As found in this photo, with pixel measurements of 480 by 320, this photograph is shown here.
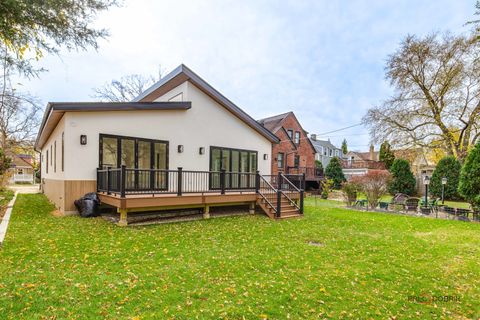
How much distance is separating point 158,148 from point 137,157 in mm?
862

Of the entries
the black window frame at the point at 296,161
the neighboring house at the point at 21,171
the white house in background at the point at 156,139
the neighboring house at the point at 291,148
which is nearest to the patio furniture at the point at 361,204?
the white house in background at the point at 156,139

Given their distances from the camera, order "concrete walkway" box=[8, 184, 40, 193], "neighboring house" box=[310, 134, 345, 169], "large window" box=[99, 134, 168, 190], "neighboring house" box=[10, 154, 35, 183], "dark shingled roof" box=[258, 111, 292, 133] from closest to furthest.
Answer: "large window" box=[99, 134, 168, 190]
"concrete walkway" box=[8, 184, 40, 193]
"dark shingled roof" box=[258, 111, 292, 133]
"neighboring house" box=[10, 154, 35, 183]
"neighboring house" box=[310, 134, 345, 169]

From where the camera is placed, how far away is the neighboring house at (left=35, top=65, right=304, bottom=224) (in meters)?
8.48

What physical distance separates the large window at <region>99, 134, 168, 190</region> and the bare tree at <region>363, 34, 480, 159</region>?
56.4 ft

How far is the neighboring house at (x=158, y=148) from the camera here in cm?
848

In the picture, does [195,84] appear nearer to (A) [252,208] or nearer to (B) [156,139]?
(B) [156,139]

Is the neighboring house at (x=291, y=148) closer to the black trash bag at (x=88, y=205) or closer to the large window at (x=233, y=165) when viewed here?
the large window at (x=233, y=165)

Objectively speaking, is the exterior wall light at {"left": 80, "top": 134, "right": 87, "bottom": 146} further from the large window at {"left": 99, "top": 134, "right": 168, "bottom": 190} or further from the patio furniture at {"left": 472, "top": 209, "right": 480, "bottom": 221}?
the patio furniture at {"left": 472, "top": 209, "right": 480, "bottom": 221}

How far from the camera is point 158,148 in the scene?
401 inches

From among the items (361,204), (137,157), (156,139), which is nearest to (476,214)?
(361,204)

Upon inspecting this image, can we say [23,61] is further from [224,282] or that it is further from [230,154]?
[230,154]

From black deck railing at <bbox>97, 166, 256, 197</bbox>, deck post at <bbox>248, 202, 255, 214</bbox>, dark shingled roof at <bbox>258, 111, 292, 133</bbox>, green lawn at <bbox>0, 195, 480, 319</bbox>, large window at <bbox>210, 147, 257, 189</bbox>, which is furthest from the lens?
dark shingled roof at <bbox>258, 111, 292, 133</bbox>

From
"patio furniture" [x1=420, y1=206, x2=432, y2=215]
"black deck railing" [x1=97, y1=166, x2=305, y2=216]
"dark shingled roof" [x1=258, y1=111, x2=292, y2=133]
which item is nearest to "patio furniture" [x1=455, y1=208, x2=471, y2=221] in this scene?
"patio furniture" [x1=420, y1=206, x2=432, y2=215]

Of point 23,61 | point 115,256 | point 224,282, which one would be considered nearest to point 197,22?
point 23,61
